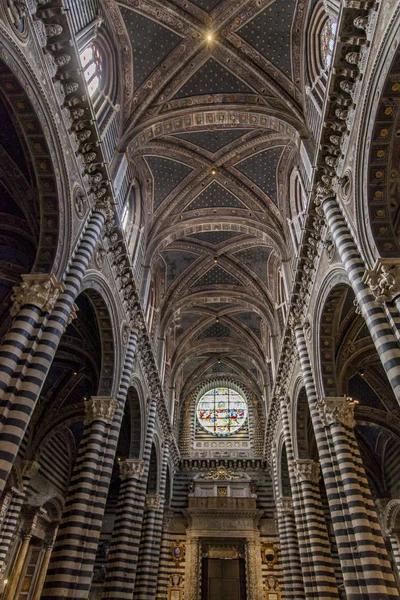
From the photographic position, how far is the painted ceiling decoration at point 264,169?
1792 centimetres

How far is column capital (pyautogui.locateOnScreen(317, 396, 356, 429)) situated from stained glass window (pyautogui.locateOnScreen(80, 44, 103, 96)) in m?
12.2

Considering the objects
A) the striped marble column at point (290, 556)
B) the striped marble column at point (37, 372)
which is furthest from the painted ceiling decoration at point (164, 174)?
the striped marble column at point (290, 556)

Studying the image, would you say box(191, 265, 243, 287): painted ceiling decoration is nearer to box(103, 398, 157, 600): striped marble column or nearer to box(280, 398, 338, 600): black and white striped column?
box(103, 398, 157, 600): striped marble column

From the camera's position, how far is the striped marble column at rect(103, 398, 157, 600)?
1314 cm

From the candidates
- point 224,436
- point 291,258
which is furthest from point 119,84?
point 224,436

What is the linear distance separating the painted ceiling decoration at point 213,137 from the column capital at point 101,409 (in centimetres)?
1157

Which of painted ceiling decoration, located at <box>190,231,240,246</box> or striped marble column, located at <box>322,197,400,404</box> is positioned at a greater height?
painted ceiling decoration, located at <box>190,231,240,246</box>

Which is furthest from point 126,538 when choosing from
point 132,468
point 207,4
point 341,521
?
point 207,4

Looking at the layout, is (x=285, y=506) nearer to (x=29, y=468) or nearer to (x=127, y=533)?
(x=127, y=533)

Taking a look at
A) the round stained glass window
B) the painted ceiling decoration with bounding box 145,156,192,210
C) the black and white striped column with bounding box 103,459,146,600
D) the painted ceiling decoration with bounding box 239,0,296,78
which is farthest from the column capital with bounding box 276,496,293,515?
the painted ceiling decoration with bounding box 239,0,296,78

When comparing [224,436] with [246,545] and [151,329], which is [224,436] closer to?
[246,545]

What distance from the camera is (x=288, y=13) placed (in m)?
14.2

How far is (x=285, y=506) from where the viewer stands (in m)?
19.7

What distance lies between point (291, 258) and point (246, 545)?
16.9 metres
